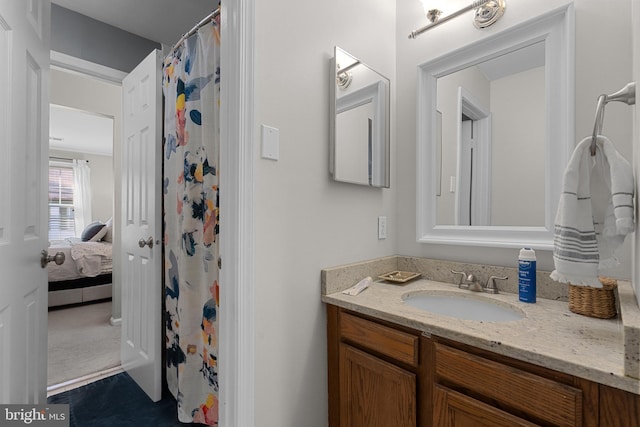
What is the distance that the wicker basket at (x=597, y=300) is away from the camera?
953mm

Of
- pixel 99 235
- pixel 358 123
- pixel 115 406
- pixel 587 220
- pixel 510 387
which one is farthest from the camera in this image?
pixel 99 235

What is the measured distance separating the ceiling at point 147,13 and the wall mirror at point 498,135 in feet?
6.08

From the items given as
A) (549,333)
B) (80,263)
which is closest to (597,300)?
(549,333)

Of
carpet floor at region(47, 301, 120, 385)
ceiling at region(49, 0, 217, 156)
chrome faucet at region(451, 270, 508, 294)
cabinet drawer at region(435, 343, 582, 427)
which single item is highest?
ceiling at region(49, 0, 217, 156)

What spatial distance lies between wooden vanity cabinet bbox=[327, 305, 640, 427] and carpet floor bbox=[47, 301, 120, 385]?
1.96 meters

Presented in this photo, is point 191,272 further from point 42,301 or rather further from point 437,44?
point 437,44

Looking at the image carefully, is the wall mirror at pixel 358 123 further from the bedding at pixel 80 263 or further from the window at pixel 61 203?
the window at pixel 61 203

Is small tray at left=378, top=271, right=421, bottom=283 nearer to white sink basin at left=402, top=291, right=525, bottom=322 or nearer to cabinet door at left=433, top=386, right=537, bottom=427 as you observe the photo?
white sink basin at left=402, top=291, right=525, bottom=322

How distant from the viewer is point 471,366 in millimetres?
870

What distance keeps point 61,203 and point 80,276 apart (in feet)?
13.1

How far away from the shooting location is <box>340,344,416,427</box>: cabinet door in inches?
39.9

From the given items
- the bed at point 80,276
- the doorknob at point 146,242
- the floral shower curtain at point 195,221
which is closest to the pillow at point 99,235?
the bed at point 80,276

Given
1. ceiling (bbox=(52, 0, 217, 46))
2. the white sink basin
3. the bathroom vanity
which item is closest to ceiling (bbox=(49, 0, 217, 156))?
ceiling (bbox=(52, 0, 217, 46))

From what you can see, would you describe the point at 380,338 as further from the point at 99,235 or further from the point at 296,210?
the point at 99,235
